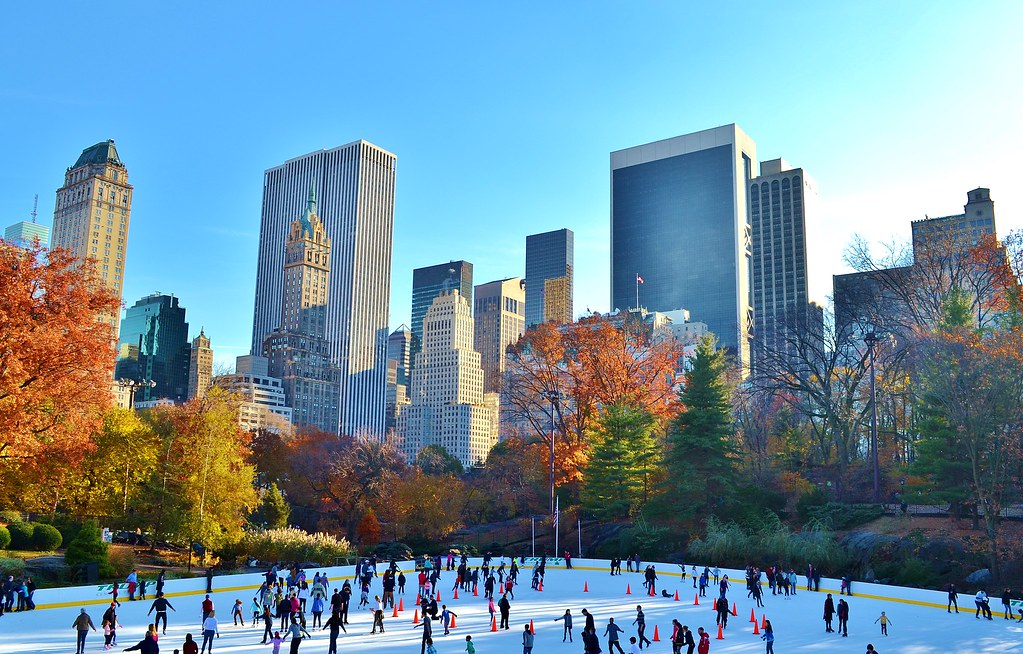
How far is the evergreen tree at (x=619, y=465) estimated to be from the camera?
5794 centimetres

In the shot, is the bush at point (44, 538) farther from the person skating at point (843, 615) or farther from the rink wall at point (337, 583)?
the person skating at point (843, 615)

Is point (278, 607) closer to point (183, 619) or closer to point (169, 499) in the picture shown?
point (183, 619)

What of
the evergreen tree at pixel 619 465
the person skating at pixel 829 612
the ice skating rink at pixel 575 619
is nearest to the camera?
the ice skating rink at pixel 575 619

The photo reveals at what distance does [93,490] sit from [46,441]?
217 inches

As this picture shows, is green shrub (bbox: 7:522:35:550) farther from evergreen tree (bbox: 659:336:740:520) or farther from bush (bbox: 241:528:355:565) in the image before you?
evergreen tree (bbox: 659:336:740:520)

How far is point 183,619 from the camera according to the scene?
30.3m

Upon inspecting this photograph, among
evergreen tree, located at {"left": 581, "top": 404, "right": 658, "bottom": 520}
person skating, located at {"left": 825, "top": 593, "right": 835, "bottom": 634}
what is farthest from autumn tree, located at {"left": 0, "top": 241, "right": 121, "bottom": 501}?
person skating, located at {"left": 825, "top": 593, "right": 835, "bottom": 634}

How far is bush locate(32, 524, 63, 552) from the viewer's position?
46844mm

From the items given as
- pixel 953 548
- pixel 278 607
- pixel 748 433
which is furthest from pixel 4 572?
pixel 748 433

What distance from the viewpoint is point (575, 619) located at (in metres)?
30.8

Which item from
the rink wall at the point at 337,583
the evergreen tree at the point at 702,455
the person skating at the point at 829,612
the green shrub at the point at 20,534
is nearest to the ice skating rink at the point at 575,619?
the rink wall at the point at 337,583

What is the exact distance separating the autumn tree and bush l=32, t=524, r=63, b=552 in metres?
2.96

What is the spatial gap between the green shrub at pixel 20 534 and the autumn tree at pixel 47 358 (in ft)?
8.16

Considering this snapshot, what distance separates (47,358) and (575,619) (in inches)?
1076
